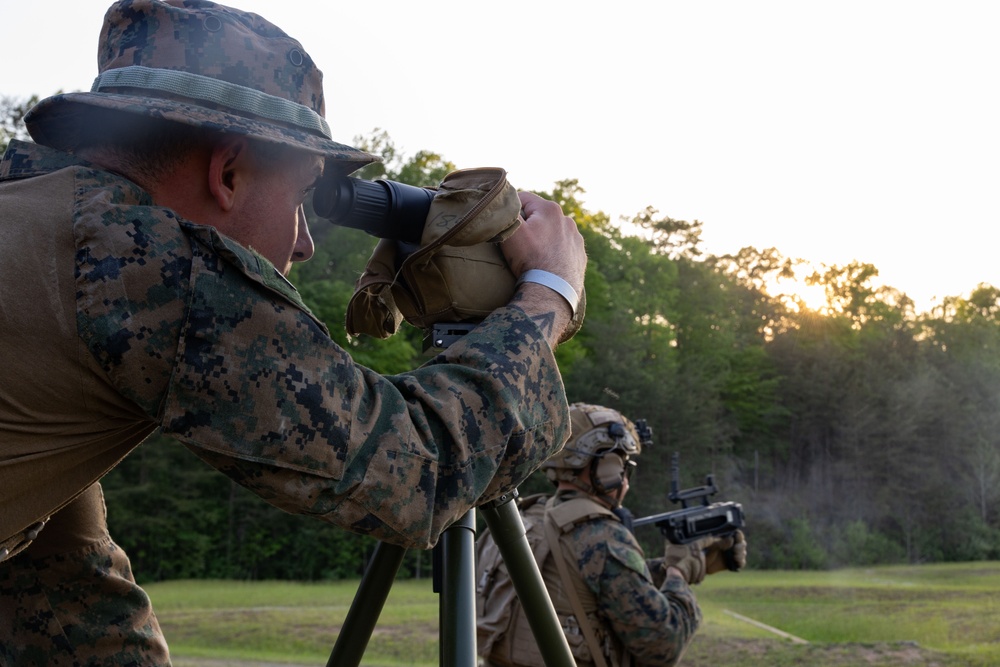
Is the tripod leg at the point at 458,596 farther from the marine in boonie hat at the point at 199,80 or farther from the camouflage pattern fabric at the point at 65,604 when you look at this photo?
the marine in boonie hat at the point at 199,80

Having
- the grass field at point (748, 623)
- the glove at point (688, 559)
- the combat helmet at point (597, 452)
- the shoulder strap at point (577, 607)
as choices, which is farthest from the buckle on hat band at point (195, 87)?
the grass field at point (748, 623)

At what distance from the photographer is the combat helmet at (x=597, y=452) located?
5777mm

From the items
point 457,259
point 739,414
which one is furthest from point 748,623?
point 739,414

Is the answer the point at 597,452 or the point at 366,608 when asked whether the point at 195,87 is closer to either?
the point at 366,608

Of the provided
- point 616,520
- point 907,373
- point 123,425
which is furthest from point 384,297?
point 907,373

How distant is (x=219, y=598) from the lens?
20.4 m

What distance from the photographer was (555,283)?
76.5 inches

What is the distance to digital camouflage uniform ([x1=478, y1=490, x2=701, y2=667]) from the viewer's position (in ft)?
16.8

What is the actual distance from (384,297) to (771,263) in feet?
183

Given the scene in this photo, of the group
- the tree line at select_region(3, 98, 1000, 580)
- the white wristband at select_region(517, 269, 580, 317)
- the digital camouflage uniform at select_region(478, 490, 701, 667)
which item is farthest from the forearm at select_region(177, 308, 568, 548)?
the tree line at select_region(3, 98, 1000, 580)

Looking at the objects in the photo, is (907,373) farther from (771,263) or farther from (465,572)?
(465,572)

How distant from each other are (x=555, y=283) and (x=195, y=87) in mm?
741

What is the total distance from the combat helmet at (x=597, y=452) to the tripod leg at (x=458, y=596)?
130 inches

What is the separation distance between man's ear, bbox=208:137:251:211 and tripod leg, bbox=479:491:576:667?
111 centimetres
